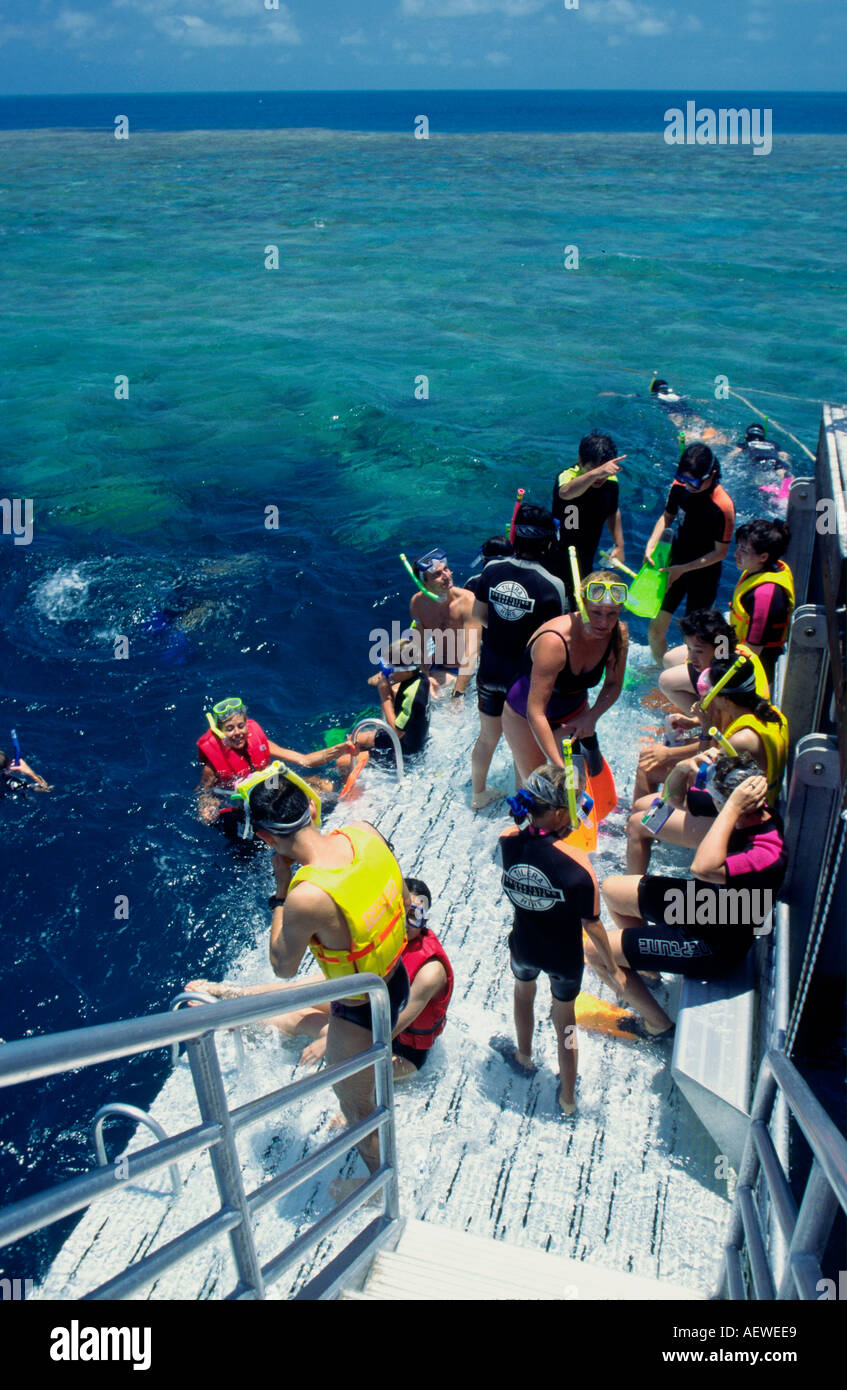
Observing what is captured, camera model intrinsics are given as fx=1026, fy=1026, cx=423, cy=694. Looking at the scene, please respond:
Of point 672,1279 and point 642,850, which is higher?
point 642,850

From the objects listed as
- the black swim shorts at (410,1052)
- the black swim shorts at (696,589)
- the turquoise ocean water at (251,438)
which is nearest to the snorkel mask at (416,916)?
the black swim shorts at (410,1052)

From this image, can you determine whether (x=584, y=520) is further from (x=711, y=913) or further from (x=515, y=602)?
(x=711, y=913)

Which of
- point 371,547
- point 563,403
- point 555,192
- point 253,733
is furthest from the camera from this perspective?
point 555,192

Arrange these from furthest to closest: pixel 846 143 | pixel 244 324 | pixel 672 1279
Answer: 1. pixel 846 143
2. pixel 244 324
3. pixel 672 1279

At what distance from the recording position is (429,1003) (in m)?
4.47

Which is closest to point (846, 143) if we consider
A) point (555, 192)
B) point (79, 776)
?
point (555, 192)

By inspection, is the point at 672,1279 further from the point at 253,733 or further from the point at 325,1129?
the point at 253,733

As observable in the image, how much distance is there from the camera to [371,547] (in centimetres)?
1319

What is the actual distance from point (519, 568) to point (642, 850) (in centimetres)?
167

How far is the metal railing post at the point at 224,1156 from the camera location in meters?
2.05

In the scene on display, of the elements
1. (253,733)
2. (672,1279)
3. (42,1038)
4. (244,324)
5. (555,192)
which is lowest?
(672,1279)

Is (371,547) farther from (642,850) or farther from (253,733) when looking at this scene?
(642,850)

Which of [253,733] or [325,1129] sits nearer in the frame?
[325,1129]

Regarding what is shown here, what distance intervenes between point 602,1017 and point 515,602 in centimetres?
224
